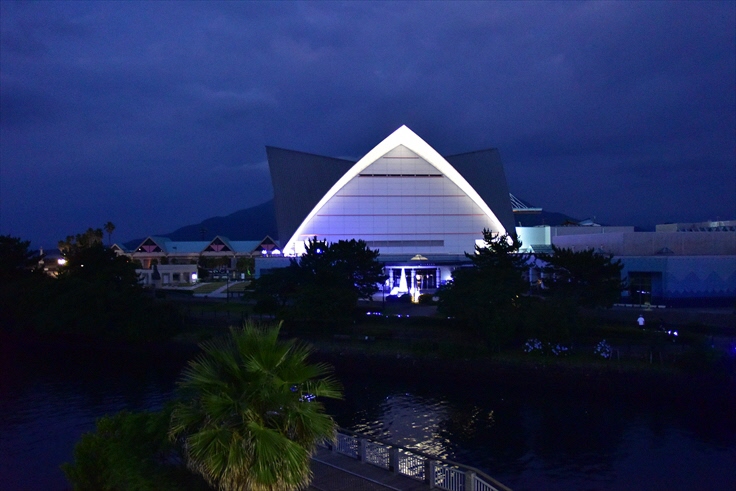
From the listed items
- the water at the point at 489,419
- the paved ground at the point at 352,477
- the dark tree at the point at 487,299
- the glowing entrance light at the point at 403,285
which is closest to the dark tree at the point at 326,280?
the water at the point at 489,419

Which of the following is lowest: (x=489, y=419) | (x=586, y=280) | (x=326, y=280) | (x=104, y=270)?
(x=489, y=419)

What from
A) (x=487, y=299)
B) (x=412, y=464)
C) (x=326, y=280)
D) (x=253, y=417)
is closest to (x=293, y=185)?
(x=326, y=280)

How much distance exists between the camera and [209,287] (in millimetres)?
47156

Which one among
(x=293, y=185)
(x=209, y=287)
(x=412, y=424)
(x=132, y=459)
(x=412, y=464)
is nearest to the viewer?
(x=132, y=459)

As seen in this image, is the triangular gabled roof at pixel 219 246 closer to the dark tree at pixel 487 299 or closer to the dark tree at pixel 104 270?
the dark tree at pixel 104 270

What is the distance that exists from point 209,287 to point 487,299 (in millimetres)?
28833

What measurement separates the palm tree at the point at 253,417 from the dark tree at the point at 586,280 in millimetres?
20762

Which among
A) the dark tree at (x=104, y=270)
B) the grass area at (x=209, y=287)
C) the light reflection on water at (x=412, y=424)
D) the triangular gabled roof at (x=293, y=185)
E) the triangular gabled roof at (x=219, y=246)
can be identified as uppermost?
the triangular gabled roof at (x=293, y=185)

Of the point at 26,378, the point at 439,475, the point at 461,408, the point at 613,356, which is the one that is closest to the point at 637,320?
the point at 613,356

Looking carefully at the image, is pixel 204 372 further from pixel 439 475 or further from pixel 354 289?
pixel 354 289

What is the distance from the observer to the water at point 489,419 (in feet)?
46.1

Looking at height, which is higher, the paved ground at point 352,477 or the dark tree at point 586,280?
the dark tree at point 586,280

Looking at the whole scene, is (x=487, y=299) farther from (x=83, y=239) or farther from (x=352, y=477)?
(x=83, y=239)

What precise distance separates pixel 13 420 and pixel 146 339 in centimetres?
1015
